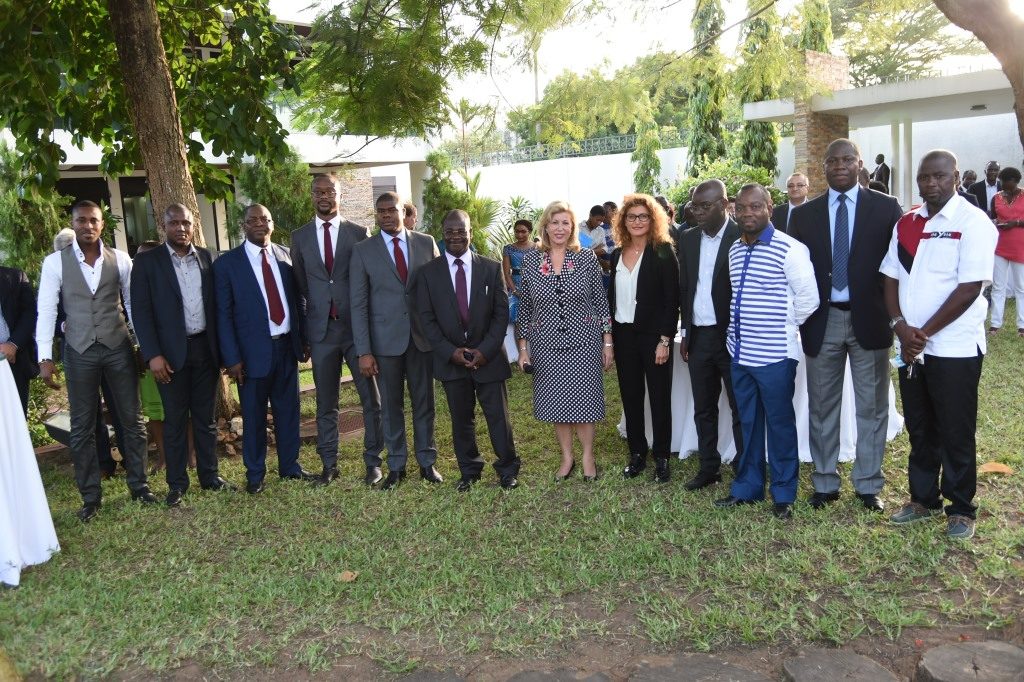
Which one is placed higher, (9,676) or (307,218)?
(307,218)

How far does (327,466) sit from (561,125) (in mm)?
4101

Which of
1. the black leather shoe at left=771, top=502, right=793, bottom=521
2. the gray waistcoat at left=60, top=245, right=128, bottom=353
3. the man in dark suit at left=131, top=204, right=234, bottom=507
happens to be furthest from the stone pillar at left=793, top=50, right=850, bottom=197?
the gray waistcoat at left=60, top=245, right=128, bottom=353

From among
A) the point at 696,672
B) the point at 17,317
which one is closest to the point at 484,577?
the point at 696,672

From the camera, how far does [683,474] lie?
622cm

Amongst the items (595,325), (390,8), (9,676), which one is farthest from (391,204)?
(9,676)

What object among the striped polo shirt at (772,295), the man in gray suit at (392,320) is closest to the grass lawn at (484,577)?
the man in gray suit at (392,320)

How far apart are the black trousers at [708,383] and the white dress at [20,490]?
4.25m

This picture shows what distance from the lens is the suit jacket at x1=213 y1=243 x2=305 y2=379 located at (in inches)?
248

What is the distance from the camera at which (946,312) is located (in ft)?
15.0

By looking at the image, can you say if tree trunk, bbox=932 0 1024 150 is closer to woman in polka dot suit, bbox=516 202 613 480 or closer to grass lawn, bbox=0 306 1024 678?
grass lawn, bbox=0 306 1024 678

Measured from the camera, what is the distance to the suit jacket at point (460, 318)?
6078 mm

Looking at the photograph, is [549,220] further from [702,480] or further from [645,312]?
[702,480]

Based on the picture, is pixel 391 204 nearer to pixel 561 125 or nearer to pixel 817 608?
pixel 561 125

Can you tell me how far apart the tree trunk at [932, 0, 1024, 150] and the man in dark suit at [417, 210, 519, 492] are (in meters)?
3.25
